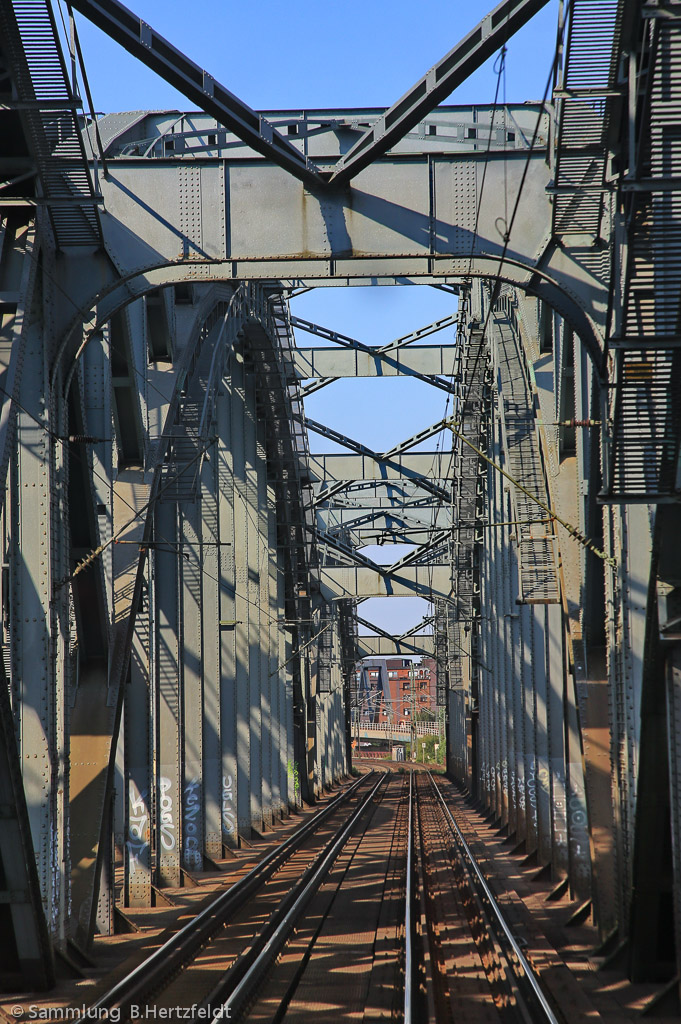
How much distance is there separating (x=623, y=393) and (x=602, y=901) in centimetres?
833

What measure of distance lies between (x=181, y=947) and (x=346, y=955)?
2.34m

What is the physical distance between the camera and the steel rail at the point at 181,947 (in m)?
12.4

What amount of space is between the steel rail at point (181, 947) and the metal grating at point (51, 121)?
9145 mm

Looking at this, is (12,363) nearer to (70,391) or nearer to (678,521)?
(70,391)

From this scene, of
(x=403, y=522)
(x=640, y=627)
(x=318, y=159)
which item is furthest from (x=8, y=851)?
(x=403, y=522)

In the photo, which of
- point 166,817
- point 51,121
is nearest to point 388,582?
point 166,817

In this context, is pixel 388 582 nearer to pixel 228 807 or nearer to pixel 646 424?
pixel 228 807

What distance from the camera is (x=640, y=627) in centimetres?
1334

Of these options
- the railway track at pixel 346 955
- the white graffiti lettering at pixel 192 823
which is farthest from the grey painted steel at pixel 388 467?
the white graffiti lettering at pixel 192 823

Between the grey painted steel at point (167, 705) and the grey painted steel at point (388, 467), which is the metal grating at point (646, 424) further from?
the grey painted steel at point (388, 467)

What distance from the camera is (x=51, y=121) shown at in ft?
42.8

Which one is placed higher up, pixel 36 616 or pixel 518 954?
pixel 36 616

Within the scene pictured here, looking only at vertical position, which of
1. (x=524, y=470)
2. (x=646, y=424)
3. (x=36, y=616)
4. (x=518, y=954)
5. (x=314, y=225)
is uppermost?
(x=314, y=225)

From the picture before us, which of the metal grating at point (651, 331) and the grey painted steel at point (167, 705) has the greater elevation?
the metal grating at point (651, 331)
